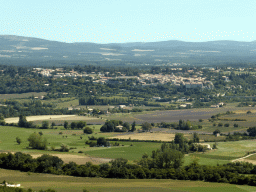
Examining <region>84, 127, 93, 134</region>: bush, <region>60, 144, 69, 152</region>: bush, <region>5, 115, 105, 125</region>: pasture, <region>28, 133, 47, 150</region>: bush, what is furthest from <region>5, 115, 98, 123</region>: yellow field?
<region>60, 144, 69, 152</region>: bush

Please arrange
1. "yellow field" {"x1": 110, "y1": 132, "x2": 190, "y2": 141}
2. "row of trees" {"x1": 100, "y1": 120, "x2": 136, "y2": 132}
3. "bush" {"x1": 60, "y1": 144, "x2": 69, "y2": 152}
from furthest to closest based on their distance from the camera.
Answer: "row of trees" {"x1": 100, "y1": 120, "x2": 136, "y2": 132}
"yellow field" {"x1": 110, "y1": 132, "x2": 190, "y2": 141}
"bush" {"x1": 60, "y1": 144, "x2": 69, "y2": 152}

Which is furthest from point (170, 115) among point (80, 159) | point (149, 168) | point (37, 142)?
point (149, 168)

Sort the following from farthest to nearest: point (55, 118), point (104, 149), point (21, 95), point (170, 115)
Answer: point (21, 95) < point (170, 115) < point (55, 118) < point (104, 149)

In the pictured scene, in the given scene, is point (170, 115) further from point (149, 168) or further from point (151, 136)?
point (149, 168)

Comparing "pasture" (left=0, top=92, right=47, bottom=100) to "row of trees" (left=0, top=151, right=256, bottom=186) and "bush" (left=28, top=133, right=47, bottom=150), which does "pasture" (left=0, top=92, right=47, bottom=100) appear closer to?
"bush" (left=28, top=133, right=47, bottom=150)

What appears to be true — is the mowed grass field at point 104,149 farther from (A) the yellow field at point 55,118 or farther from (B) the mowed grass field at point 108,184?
(A) the yellow field at point 55,118

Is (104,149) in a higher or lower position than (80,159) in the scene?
lower

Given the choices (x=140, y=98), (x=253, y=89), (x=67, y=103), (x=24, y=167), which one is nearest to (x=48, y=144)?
(x=24, y=167)

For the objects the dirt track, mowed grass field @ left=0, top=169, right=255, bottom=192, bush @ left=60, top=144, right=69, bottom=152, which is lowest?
bush @ left=60, top=144, right=69, bottom=152

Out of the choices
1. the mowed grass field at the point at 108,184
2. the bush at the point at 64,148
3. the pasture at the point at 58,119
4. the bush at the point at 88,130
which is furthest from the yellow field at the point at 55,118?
the mowed grass field at the point at 108,184
